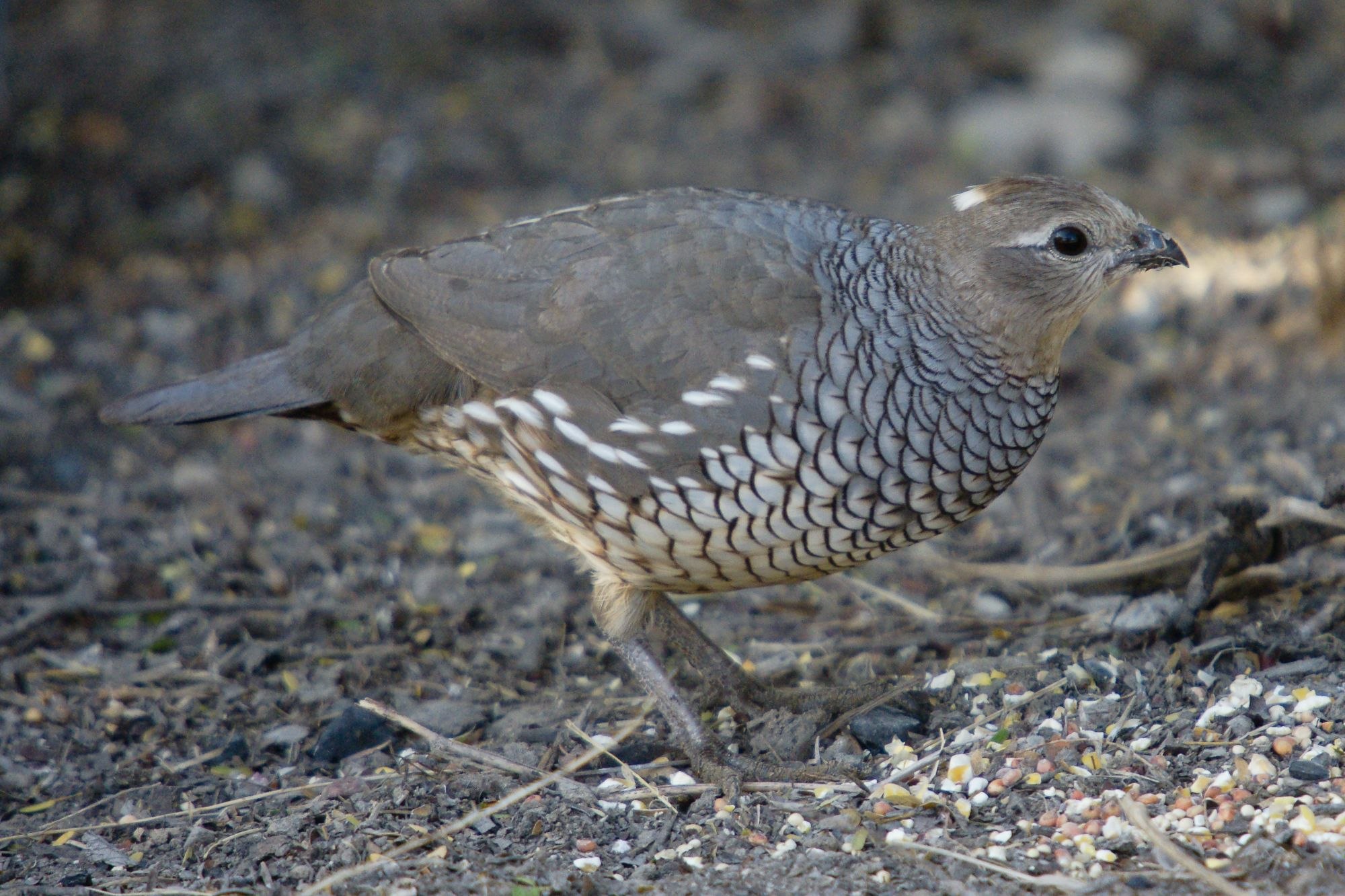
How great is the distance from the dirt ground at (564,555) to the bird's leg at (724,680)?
0.12m

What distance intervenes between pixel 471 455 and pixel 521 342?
510 millimetres

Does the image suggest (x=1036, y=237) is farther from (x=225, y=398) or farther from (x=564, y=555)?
(x=225, y=398)

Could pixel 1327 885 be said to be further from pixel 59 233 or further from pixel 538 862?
pixel 59 233

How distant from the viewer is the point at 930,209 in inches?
318

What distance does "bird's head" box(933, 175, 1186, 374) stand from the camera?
13.3 ft

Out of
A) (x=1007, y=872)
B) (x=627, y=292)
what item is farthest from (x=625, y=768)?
(x=627, y=292)

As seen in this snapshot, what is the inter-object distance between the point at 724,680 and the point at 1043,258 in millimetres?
1700

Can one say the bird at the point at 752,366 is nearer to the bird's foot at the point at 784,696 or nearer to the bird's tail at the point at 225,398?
the bird's foot at the point at 784,696

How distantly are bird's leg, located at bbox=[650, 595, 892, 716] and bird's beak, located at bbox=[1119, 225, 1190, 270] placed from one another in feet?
4.95

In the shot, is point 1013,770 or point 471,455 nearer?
point 1013,770

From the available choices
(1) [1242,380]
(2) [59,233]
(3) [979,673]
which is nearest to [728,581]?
(3) [979,673]

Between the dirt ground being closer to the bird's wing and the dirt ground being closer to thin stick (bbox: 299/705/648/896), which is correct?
thin stick (bbox: 299/705/648/896)

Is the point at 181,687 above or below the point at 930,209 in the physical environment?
below

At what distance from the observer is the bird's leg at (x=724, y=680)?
14.6 feet
